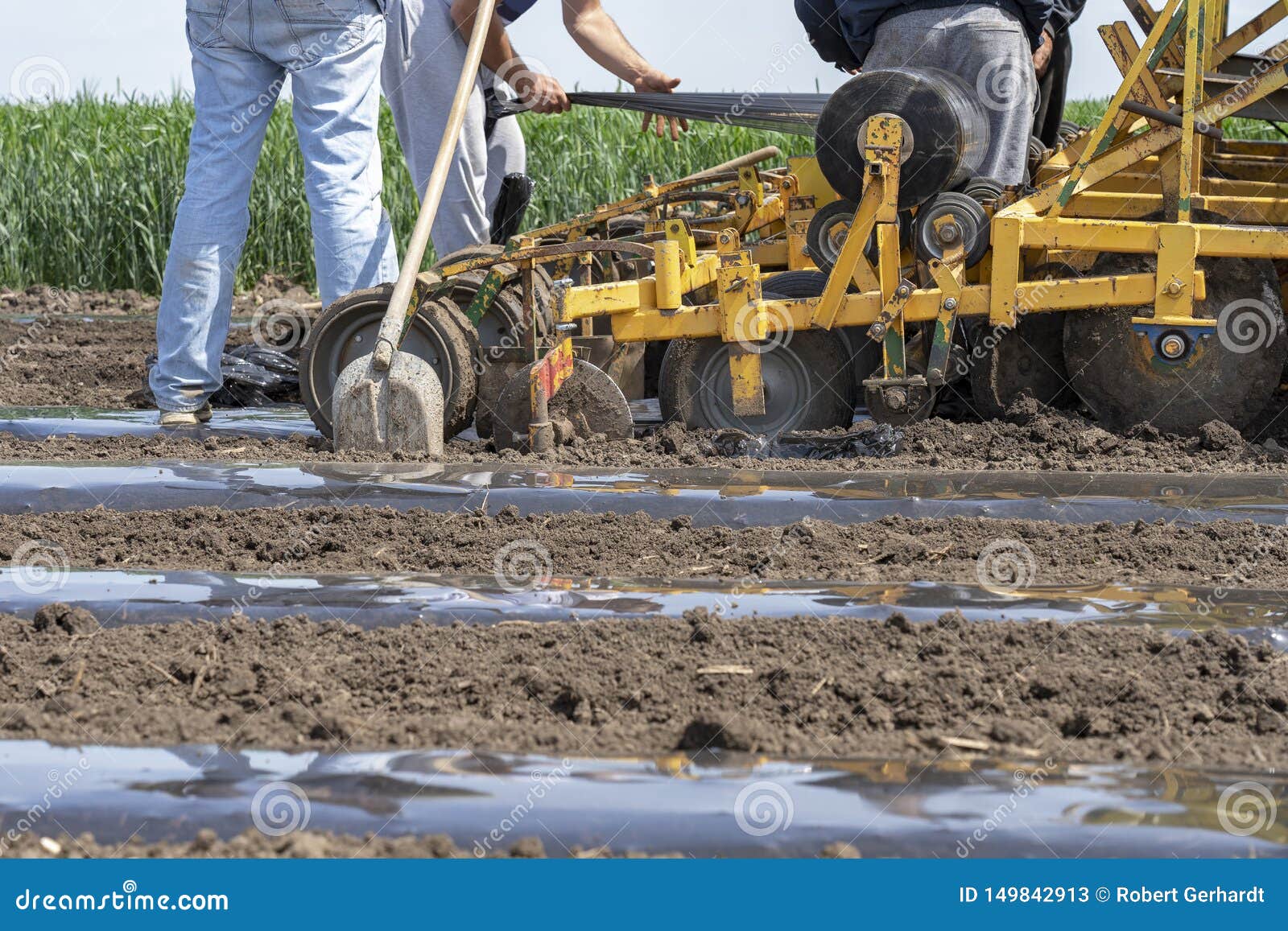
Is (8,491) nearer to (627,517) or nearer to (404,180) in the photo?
(627,517)

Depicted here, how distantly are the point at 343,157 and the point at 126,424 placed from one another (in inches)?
47.6

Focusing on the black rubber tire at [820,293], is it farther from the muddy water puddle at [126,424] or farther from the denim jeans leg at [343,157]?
the muddy water puddle at [126,424]

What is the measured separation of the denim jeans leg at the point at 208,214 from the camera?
475 cm

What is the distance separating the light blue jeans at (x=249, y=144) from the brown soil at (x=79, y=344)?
0.79 metres

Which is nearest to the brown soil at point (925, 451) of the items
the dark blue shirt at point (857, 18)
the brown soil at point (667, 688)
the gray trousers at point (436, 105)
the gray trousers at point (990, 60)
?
the gray trousers at point (990, 60)

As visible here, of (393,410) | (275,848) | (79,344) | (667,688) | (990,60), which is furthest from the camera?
(79,344)

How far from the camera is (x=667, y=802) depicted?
1.94 m

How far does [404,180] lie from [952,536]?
8.37m

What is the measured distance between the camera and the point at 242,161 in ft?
15.7

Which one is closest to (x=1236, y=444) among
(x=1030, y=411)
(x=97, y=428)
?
(x=1030, y=411)

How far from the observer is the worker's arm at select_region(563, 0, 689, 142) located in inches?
224

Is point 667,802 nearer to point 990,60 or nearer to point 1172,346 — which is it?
point 1172,346

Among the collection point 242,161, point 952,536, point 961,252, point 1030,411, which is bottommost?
point 952,536

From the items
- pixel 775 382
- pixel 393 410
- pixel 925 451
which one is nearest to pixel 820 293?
pixel 775 382
